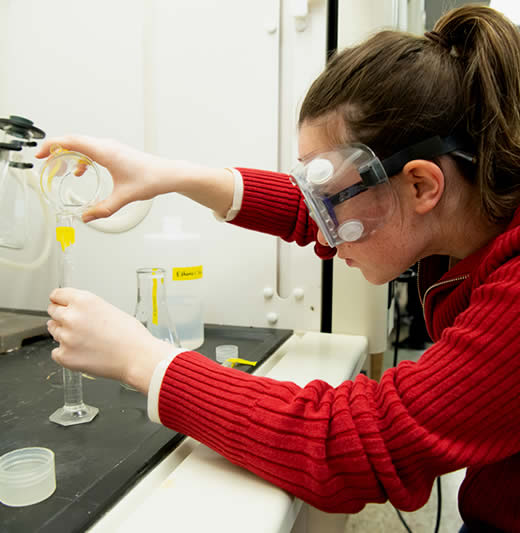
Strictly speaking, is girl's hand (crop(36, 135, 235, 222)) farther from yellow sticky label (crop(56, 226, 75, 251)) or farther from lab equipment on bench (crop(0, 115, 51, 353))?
lab equipment on bench (crop(0, 115, 51, 353))

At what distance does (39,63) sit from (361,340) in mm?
1063

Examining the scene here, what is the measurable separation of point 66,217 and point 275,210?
0.45 metres

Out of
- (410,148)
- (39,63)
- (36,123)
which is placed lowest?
(410,148)

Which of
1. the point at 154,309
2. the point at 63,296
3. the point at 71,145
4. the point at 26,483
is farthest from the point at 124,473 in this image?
the point at 71,145

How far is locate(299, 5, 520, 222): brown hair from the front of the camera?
555 millimetres

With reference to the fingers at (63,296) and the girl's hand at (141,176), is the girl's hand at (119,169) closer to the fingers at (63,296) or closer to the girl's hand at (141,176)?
the girl's hand at (141,176)

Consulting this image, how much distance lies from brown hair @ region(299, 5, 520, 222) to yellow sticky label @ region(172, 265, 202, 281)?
1.71 feet

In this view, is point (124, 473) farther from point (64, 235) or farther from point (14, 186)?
point (14, 186)

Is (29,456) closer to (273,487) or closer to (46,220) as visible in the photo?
(273,487)

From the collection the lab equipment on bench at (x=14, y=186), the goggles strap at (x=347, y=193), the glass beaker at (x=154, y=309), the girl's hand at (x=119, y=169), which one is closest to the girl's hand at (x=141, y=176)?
the girl's hand at (x=119, y=169)

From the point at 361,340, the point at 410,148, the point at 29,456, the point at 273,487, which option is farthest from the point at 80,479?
the point at 361,340

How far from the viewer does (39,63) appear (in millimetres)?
1212

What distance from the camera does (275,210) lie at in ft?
3.11

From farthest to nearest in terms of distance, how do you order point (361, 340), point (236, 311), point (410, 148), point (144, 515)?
Result: 1. point (236, 311)
2. point (361, 340)
3. point (410, 148)
4. point (144, 515)
